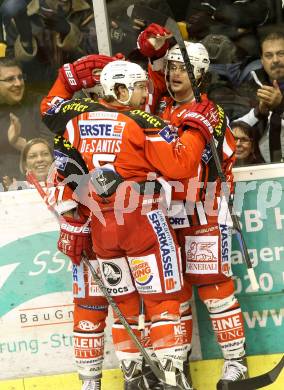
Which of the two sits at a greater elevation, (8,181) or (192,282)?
(8,181)

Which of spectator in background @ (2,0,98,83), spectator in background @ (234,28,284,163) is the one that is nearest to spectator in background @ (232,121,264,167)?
spectator in background @ (234,28,284,163)

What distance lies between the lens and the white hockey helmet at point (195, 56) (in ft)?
15.5

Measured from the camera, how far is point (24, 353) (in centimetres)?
516

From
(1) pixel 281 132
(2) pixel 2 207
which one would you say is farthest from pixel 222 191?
(2) pixel 2 207

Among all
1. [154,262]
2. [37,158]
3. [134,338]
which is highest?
[37,158]

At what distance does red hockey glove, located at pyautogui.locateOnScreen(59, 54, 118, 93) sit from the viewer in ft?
15.7

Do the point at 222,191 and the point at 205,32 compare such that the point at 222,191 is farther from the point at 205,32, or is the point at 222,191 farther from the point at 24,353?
the point at 24,353

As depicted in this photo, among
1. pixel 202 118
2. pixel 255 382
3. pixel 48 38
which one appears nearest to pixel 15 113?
pixel 48 38

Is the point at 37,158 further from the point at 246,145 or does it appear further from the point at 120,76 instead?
the point at 246,145

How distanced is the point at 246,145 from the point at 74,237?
35.2 inches

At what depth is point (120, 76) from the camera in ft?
14.8

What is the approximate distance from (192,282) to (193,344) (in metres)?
0.38

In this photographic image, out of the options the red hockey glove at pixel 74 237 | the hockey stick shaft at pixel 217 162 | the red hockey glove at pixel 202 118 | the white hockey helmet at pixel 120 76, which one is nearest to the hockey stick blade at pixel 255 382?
the hockey stick shaft at pixel 217 162

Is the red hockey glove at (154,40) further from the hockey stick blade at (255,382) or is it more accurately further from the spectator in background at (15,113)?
the hockey stick blade at (255,382)
